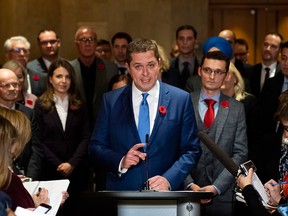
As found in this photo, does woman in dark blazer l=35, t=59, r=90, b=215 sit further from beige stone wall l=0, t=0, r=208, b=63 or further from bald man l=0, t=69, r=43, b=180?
beige stone wall l=0, t=0, r=208, b=63

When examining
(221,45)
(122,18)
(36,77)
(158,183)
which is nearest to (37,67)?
(36,77)

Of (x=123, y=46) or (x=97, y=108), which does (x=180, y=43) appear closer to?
(x=123, y=46)

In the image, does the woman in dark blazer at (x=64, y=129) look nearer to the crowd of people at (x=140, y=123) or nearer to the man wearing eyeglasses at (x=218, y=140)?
the crowd of people at (x=140, y=123)

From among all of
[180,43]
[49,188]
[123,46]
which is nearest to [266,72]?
[180,43]

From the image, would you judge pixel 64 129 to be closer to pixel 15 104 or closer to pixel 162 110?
pixel 15 104

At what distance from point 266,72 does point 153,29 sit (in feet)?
8.96

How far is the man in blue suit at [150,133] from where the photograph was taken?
457 cm

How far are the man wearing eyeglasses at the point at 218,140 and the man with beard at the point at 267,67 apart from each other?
250 centimetres

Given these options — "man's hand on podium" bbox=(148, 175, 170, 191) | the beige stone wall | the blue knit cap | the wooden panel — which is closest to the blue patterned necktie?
"man's hand on podium" bbox=(148, 175, 170, 191)

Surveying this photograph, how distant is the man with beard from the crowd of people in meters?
0.02

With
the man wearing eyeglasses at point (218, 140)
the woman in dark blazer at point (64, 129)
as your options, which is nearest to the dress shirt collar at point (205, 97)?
the man wearing eyeglasses at point (218, 140)

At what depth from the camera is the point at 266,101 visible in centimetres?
680

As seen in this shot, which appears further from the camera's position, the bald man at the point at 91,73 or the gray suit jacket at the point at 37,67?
the gray suit jacket at the point at 37,67

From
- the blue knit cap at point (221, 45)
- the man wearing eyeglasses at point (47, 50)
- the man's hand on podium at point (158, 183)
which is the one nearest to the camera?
the man's hand on podium at point (158, 183)
